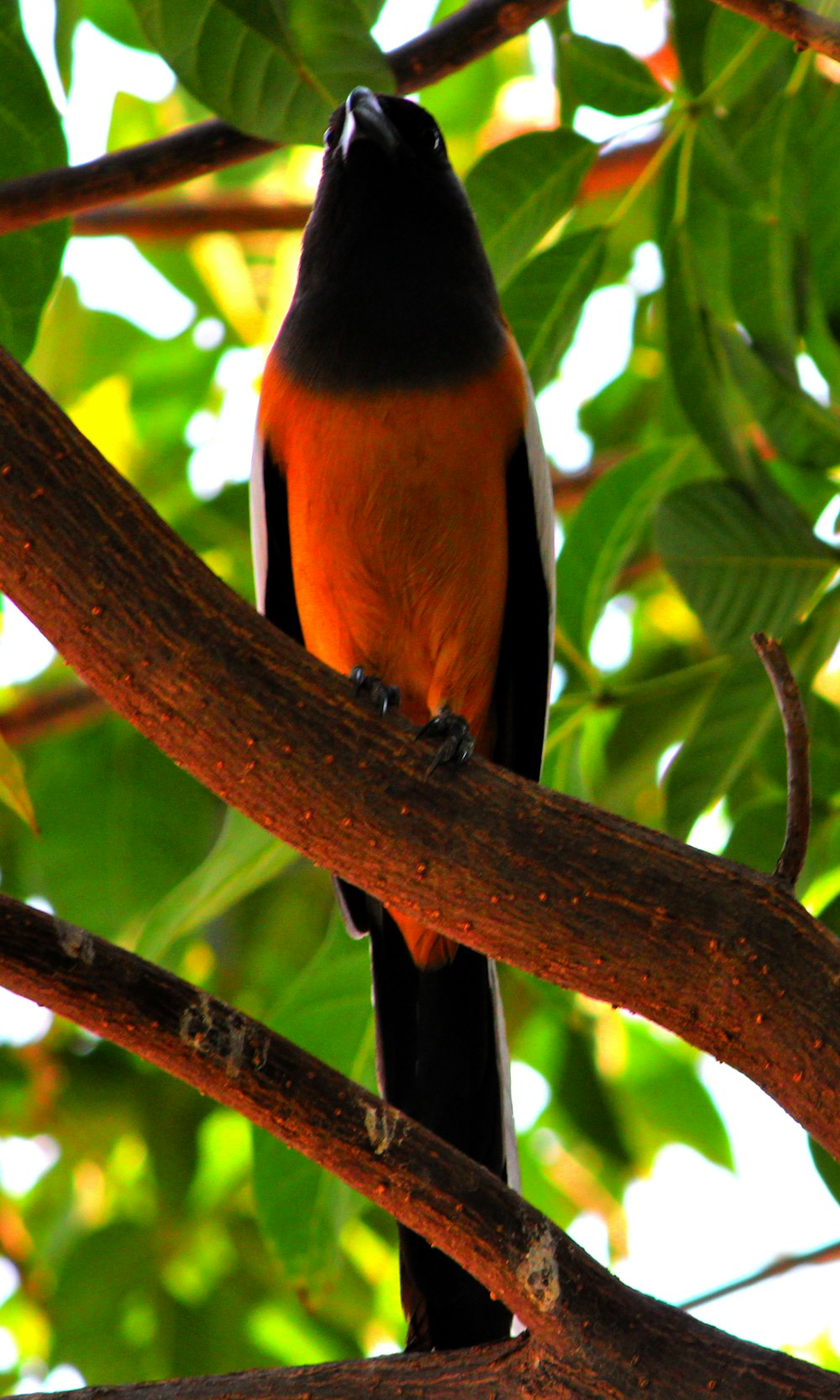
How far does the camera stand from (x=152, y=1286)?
4.47 m

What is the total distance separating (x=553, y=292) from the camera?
3.48 meters

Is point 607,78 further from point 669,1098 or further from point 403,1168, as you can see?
point 669,1098

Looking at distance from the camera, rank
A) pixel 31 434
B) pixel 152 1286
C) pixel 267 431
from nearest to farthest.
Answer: pixel 31 434
pixel 267 431
pixel 152 1286

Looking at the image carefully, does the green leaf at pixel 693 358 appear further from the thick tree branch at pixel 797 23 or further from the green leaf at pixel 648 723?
the thick tree branch at pixel 797 23

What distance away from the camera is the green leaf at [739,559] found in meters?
3.27

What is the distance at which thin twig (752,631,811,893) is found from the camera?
2264 mm

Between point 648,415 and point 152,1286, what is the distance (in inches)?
138

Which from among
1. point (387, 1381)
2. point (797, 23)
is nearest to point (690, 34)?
point (797, 23)

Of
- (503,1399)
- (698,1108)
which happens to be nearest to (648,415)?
(698,1108)

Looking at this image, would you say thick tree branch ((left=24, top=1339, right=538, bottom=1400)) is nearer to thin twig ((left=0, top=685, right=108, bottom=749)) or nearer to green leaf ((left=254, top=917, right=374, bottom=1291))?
green leaf ((left=254, top=917, right=374, bottom=1291))

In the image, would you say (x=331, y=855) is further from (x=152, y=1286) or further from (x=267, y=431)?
(x=152, y=1286)

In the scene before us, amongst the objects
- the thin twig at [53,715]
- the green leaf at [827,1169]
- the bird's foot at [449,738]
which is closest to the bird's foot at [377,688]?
the bird's foot at [449,738]

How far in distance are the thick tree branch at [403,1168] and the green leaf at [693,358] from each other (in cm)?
188

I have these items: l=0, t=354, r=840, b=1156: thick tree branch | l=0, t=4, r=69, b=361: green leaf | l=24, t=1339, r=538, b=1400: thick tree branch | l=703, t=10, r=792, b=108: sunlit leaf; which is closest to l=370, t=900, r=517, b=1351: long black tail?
l=24, t=1339, r=538, b=1400: thick tree branch
